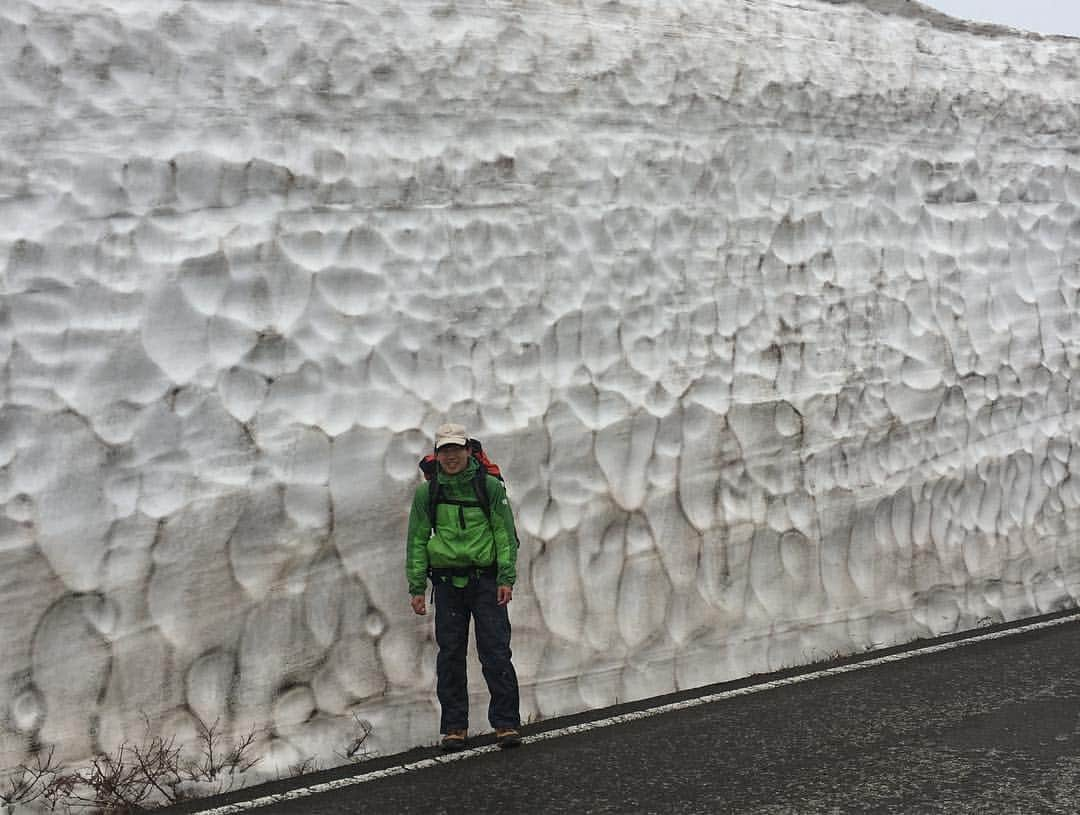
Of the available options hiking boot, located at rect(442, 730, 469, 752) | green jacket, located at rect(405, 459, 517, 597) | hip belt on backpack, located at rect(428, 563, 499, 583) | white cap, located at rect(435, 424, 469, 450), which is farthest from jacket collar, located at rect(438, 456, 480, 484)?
hiking boot, located at rect(442, 730, 469, 752)

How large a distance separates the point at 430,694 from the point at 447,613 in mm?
532

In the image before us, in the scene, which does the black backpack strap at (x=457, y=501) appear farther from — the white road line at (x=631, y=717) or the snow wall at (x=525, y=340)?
the white road line at (x=631, y=717)

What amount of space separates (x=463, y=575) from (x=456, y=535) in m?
0.21

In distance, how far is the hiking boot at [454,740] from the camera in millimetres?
6641

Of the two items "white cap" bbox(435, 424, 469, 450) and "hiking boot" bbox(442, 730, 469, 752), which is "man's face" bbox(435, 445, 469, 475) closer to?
"white cap" bbox(435, 424, 469, 450)

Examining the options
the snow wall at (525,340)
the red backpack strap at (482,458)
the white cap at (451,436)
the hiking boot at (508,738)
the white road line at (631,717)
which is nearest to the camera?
the white road line at (631,717)

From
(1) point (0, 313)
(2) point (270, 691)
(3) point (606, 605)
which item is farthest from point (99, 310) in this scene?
(3) point (606, 605)

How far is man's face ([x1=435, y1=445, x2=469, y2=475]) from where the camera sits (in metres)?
6.54

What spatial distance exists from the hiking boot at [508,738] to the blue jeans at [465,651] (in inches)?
1.0

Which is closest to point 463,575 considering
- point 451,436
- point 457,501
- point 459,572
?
point 459,572

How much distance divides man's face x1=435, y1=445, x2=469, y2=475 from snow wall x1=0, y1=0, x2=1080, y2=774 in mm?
541

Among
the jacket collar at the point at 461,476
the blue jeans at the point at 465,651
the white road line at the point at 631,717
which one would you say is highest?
the jacket collar at the point at 461,476

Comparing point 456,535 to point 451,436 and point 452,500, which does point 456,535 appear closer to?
point 452,500

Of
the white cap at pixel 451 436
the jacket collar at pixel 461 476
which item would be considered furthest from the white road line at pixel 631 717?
the white cap at pixel 451 436
